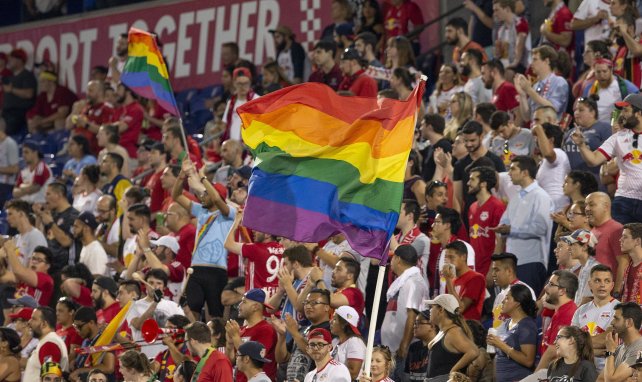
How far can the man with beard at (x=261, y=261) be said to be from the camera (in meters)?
13.7

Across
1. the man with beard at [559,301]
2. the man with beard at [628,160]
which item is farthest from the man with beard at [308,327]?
the man with beard at [628,160]

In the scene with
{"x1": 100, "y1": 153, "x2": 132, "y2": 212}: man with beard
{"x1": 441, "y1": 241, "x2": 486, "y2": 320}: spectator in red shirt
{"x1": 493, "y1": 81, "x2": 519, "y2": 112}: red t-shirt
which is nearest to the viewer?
{"x1": 441, "y1": 241, "x2": 486, "y2": 320}: spectator in red shirt

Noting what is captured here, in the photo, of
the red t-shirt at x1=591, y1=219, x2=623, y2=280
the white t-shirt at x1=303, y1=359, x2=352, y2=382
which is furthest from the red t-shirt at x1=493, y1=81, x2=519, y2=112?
the white t-shirt at x1=303, y1=359, x2=352, y2=382

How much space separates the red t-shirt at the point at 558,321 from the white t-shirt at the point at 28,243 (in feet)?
23.0

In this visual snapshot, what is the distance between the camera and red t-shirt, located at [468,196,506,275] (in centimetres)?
1338

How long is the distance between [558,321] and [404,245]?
198 centimetres

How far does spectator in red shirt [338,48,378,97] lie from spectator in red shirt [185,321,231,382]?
5149 mm

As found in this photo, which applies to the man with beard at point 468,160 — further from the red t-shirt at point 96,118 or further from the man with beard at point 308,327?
the red t-shirt at point 96,118

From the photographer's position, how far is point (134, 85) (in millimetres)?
15453

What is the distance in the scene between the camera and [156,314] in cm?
1361

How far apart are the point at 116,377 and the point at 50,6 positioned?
1242 centimetres

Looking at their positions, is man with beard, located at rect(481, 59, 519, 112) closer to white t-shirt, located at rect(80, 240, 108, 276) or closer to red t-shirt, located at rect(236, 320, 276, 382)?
red t-shirt, located at rect(236, 320, 276, 382)

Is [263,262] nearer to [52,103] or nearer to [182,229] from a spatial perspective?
[182,229]

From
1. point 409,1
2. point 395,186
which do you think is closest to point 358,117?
point 395,186
